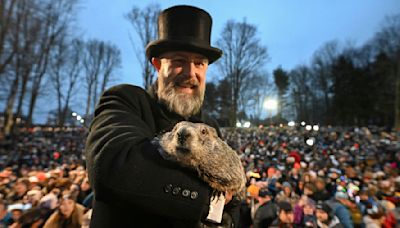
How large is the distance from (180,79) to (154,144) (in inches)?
24.1

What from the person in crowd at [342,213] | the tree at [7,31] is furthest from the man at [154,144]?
the tree at [7,31]

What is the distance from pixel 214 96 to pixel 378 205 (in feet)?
173

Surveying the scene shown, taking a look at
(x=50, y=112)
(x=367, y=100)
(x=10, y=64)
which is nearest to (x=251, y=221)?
(x=10, y=64)

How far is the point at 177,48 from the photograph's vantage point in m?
1.83

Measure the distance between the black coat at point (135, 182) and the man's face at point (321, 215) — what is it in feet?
19.8

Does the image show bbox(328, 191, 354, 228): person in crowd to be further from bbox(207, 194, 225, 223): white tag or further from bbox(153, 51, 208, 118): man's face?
bbox(207, 194, 225, 223): white tag

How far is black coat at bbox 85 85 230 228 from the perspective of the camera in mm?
1212

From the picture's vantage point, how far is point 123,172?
1.21 metres

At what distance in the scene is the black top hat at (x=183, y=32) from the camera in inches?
71.9

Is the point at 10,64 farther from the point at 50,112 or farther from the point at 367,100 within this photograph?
the point at 367,100

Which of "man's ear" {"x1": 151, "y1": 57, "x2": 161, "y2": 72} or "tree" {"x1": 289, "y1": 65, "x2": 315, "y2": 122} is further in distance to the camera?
"tree" {"x1": 289, "y1": 65, "x2": 315, "y2": 122}

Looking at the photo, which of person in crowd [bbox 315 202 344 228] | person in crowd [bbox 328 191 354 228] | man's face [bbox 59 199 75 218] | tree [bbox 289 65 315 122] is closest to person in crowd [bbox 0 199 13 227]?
man's face [bbox 59 199 75 218]

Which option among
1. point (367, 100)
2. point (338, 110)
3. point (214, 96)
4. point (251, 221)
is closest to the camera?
point (251, 221)

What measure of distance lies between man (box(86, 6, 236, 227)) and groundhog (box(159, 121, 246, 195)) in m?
0.05
